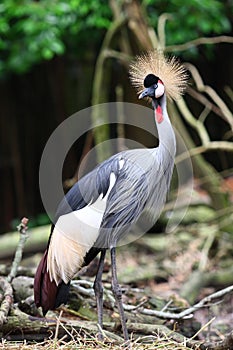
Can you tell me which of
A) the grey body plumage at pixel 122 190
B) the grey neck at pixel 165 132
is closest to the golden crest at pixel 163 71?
the grey neck at pixel 165 132

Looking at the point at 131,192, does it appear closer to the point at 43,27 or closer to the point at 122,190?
the point at 122,190

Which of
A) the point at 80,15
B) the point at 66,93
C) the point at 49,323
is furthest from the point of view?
the point at 66,93

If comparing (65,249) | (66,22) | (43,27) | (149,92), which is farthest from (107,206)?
(66,22)

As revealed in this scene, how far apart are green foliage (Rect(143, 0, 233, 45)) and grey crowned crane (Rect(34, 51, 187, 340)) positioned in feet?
10.6

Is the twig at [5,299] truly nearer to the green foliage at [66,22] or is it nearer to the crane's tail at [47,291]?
the crane's tail at [47,291]

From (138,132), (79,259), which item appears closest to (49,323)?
(79,259)

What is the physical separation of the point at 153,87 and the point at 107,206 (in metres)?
0.50

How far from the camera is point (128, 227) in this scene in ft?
8.76

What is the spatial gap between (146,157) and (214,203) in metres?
2.12

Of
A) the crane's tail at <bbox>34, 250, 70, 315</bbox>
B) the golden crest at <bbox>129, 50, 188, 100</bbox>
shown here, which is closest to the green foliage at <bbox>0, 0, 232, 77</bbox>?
the golden crest at <bbox>129, 50, 188, 100</bbox>

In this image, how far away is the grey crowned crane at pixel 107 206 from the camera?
2.62m

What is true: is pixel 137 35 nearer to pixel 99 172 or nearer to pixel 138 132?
pixel 138 132

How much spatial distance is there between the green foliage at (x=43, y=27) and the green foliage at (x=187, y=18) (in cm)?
45

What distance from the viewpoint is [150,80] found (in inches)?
102
